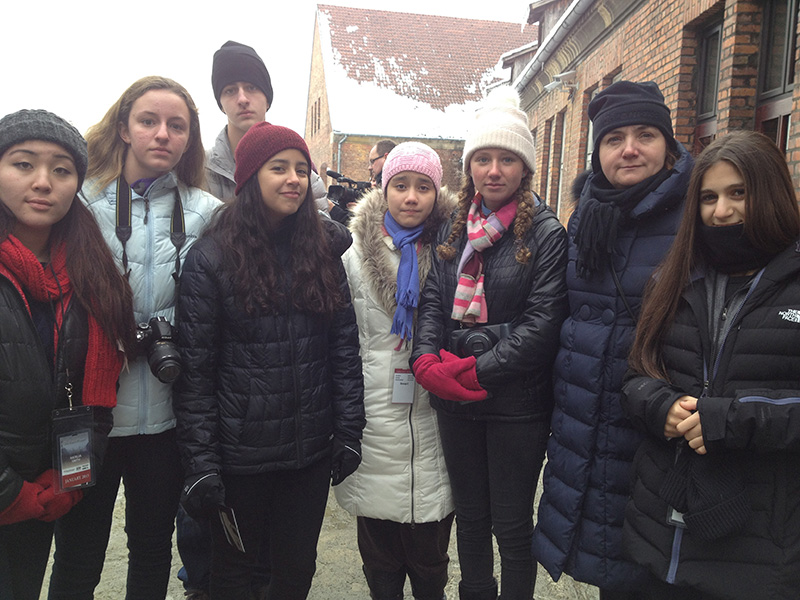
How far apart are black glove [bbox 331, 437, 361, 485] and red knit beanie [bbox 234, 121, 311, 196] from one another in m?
1.13

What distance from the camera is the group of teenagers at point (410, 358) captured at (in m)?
1.72

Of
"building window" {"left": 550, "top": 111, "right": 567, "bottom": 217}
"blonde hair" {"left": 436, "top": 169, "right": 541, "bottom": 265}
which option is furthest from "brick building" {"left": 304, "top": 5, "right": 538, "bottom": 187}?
"blonde hair" {"left": 436, "top": 169, "right": 541, "bottom": 265}

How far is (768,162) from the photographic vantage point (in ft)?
5.65

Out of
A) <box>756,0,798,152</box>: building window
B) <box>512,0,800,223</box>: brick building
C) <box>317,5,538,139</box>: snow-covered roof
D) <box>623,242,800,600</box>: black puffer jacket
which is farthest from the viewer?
<box>317,5,538,139</box>: snow-covered roof

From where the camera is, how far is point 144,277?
2.20m

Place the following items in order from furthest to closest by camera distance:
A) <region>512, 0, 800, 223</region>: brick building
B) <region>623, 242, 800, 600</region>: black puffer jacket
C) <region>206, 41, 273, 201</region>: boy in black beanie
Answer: <region>512, 0, 800, 223</region>: brick building
<region>206, 41, 273, 201</region>: boy in black beanie
<region>623, 242, 800, 600</region>: black puffer jacket

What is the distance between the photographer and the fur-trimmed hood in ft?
8.59

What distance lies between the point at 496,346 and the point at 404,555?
1.16 metres

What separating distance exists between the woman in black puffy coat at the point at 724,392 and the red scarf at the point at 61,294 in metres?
1.75

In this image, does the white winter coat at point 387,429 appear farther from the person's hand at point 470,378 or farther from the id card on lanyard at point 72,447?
the id card on lanyard at point 72,447

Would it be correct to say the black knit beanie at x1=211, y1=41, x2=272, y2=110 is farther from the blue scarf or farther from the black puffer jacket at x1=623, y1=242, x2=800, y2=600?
the black puffer jacket at x1=623, y1=242, x2=800, y2=600

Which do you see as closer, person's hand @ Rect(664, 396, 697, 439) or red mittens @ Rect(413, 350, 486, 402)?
person's hand @ Rect(664, 396, 697, 439)

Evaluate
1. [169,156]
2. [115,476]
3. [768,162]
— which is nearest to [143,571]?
[115,476]

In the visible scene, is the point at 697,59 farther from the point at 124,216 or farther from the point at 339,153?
the point at 339,153
